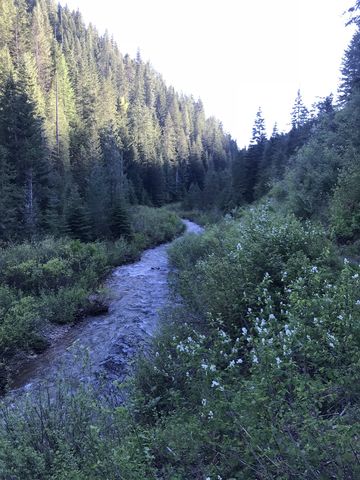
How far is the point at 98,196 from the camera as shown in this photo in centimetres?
2477

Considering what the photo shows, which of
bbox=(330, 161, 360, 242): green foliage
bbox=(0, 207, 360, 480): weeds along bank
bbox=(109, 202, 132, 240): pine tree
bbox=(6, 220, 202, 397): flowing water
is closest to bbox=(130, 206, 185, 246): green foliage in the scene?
bbox=(109, 202, 132, 240): pine tree

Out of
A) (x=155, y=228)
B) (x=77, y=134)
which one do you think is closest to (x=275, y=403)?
(x=155, y=228)

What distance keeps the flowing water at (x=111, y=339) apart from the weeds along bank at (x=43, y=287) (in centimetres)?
57

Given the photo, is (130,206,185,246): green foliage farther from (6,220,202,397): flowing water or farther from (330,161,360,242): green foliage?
(330,161,360,242): green foliage

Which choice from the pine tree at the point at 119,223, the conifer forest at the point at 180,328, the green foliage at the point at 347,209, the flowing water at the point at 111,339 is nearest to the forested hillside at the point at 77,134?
the conifer forest at the point at 180,328

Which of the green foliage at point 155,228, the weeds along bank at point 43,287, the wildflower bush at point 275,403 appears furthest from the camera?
the green foliage at point 155,228

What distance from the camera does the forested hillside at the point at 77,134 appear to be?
75.2ft

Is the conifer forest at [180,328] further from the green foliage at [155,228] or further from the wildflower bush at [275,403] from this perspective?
the green foliage at [155,228]

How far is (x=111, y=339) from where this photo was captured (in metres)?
9.65

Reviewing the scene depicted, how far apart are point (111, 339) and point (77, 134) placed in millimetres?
41194

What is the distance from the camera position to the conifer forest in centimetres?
300

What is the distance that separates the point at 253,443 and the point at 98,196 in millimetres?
23355

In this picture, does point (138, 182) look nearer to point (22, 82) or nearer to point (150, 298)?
point (22, 82)

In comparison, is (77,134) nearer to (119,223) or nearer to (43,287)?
(119,223)
